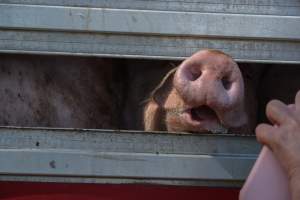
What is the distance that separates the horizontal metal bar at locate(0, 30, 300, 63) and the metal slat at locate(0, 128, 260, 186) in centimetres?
25

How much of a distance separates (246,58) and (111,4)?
1.47 ft

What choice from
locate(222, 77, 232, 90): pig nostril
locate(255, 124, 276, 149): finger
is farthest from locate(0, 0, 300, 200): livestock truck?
locate(255, 124, 276, 149): finger

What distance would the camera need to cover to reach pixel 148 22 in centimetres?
246

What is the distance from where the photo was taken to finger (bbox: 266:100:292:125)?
216cm

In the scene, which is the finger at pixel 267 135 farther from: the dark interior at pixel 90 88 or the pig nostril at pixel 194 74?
the dark interior at pixel 90 88

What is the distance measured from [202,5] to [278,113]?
50cm

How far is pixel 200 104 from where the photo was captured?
2.41 m

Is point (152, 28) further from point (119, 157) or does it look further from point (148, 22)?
point (119, 157)

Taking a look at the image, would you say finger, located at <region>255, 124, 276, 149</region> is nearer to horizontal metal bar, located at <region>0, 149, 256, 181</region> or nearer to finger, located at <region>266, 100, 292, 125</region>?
finger, located at <region>266, 100, 292, 125</region>

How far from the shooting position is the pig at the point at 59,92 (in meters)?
2.65

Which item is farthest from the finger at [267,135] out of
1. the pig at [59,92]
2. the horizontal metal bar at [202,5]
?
the pig at [59,92]

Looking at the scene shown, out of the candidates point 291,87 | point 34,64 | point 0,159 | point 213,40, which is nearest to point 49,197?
point 0,159

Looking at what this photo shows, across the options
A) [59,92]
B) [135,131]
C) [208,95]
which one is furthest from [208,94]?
[59,92]

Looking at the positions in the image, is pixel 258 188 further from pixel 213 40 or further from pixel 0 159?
pixel 0 159
